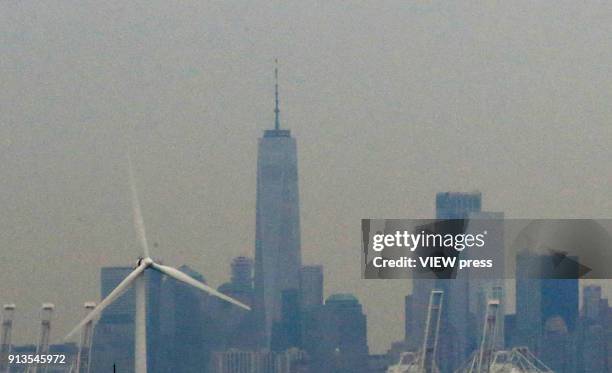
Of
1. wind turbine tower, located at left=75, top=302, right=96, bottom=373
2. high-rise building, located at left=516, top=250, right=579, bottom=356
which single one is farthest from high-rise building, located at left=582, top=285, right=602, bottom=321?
wind turbine tower, located at left=75, top=302, right=96, bottom=373

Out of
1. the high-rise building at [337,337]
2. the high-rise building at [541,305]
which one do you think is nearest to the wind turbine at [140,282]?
the high-rise building at [337,337]

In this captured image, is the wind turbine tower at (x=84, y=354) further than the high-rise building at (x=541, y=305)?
No

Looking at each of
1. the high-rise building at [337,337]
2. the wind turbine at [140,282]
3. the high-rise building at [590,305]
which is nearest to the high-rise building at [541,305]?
the high-rise building at [590,305]

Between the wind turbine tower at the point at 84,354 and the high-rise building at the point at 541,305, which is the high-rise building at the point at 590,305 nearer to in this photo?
the high-rise building at the point at 541,305

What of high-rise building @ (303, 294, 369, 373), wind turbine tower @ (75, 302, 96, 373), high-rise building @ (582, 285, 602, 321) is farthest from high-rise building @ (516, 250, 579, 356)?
wind turbine tower @ (75, 302, 96, 373)

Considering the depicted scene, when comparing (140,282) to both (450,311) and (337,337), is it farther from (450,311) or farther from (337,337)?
(450,311)

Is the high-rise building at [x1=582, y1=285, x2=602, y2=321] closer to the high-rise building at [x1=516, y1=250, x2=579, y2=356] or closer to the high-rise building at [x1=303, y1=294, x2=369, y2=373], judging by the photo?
the high-rise building at [x1=516, y1=250, x2=579, y2=356]

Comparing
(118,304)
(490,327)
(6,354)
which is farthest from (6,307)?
(490,327)

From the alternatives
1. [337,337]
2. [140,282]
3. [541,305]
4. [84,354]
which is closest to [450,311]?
[541,305]

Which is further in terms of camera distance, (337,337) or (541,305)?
(541,305)

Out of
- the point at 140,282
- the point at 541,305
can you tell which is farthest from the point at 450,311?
the point at 140,282

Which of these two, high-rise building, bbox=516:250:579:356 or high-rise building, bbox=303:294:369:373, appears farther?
high-rise building, bbox=516:250:579:356
